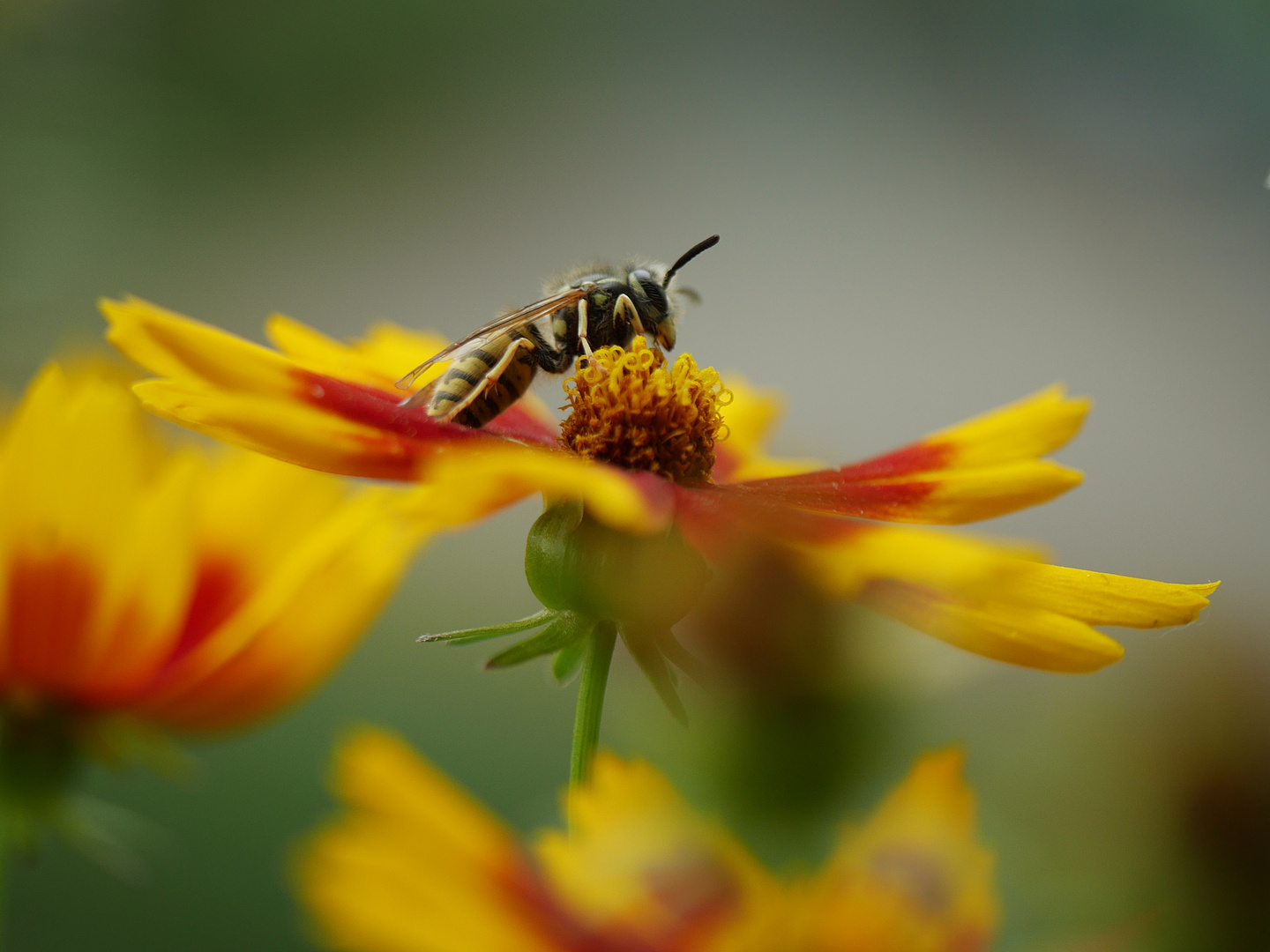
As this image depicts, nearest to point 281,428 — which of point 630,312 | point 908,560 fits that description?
point 908,560

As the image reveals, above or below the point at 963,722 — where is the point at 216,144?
above

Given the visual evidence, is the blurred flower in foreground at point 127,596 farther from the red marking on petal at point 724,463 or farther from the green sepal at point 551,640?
the red marking on petal at point 724,463

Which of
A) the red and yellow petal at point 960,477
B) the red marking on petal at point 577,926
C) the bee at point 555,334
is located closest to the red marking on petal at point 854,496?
the red and yellow petal at point 960,477

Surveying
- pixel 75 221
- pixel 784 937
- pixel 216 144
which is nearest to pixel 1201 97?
pixel 784 937

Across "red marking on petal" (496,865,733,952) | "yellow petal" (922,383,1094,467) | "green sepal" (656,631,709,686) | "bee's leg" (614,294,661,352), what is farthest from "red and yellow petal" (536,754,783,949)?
"bee's leg" (614,294,661,352)

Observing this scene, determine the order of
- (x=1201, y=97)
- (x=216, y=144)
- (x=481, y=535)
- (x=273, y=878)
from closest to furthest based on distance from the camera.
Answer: (x=273, y=878), (x=1201, y=97), (x=481, y=535), (x=216, y=144)

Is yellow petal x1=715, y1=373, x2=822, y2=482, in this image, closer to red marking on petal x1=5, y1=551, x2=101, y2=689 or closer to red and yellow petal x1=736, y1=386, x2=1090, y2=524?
red and yellow petal x1=736, y1=386, x2=1090, y2=524

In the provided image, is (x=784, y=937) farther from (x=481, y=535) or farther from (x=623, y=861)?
(x=481, y=535)
